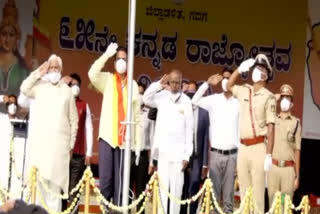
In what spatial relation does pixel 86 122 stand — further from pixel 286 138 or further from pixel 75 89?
pixel 286 138

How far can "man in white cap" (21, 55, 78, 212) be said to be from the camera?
12.1 meters

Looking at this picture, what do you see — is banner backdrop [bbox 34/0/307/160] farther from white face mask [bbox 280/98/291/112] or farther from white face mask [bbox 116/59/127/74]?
white face mask [bbox 116/59/127/74]

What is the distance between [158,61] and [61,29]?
5.42 ft

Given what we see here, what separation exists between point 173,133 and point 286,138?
Result: 170 cm

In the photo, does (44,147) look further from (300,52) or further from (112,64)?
(300,52)

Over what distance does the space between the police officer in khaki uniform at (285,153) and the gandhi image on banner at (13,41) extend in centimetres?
369

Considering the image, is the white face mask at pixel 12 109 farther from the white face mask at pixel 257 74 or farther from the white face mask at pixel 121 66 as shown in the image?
the white face mask at pixel 257 74

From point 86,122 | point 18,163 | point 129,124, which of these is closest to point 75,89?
point 86,122

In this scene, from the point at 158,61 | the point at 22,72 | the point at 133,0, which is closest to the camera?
the point at 133,0

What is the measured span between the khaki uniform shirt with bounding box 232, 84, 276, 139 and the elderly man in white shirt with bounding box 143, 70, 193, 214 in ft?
2.09

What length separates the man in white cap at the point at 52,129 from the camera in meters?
12.1

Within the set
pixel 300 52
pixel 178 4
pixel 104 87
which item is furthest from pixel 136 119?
pixel 300 52

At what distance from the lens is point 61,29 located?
1557 centimetres

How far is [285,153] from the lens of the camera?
13664mm
